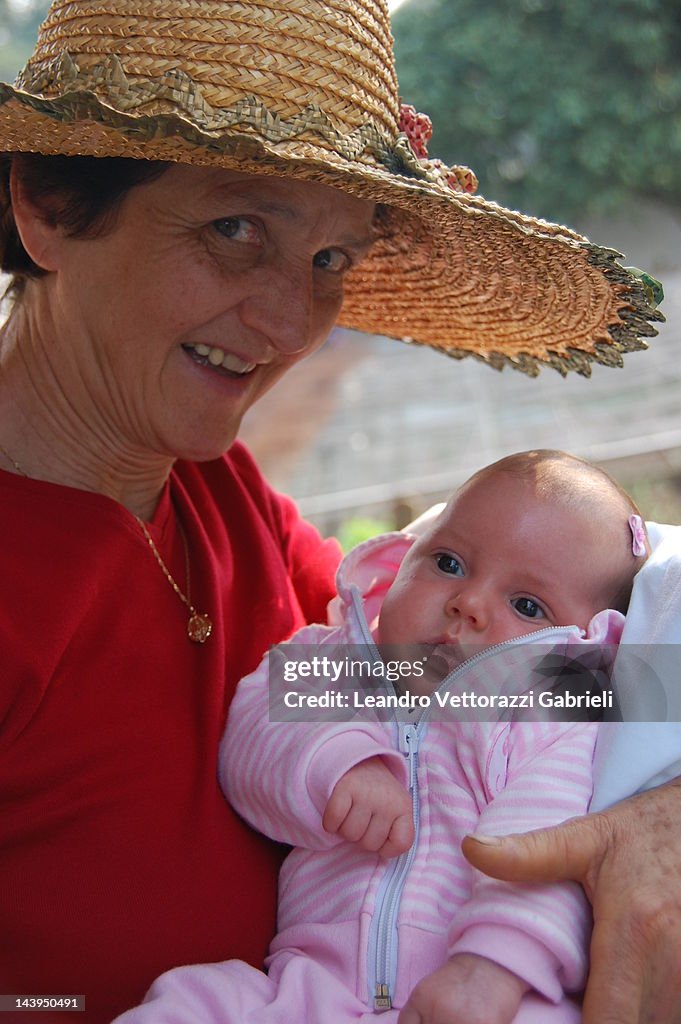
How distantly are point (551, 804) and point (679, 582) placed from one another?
359 mm

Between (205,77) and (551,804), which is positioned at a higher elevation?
(205,77)

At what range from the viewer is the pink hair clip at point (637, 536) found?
156 centimetres

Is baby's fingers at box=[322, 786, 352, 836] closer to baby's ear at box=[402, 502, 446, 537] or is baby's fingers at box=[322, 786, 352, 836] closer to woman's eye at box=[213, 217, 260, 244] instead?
baby's ear at box=[402, 502, 446, 537]

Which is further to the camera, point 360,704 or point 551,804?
point 360,704

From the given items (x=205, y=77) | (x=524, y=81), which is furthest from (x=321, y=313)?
(x=524, y=81)

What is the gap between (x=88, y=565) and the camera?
1.52 m

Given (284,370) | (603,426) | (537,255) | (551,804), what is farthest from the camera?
(603,426)

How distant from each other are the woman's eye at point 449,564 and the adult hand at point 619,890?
1.32 feet

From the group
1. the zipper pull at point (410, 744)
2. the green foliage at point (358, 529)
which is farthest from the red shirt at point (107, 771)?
the green foliage at point (358, 529)

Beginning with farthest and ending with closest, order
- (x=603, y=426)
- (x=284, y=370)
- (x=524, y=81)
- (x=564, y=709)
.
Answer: (x=524, y=81)
(x=603, y=426)
(x=284, y=370)
(x=564, y=709)

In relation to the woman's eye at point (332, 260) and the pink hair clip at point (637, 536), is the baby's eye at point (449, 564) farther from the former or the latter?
the woman's eye at point (332, 260)

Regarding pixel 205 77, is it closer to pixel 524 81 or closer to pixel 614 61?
pixel 614 61

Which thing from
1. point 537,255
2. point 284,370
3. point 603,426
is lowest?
point 284,370

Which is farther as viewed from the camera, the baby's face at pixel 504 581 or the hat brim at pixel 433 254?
the baby's face at pixel 504 581
